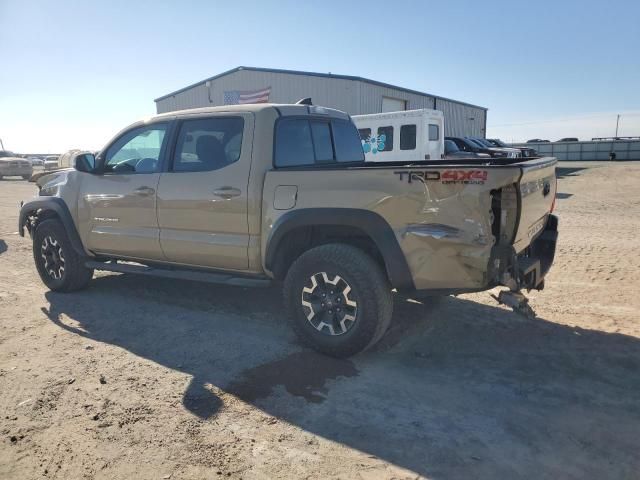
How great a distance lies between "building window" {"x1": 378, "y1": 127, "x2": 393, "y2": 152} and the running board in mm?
11930

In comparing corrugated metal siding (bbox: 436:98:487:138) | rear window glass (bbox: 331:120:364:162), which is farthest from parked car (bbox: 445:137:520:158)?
rear window glass (bbox: 331:120:364:162)

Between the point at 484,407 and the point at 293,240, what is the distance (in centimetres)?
191

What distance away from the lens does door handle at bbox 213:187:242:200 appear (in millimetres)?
4180

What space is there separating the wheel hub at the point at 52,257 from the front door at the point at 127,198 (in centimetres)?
56

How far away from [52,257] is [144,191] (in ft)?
6.11

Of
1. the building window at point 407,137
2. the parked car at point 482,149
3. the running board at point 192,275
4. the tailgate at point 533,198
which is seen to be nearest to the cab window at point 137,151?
the running board at point 192,275

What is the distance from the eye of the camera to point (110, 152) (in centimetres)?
521

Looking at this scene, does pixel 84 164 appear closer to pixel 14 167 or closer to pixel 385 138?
pixel 385 138

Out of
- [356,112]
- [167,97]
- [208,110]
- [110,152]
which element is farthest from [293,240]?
[167,97]

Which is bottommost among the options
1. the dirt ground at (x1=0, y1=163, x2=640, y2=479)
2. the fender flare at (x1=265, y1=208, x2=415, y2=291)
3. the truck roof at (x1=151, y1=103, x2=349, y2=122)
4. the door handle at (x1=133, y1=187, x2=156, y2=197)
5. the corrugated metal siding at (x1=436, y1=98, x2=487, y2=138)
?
the dirt ground at (x1=0, y1=163, x2=640, y2=479)

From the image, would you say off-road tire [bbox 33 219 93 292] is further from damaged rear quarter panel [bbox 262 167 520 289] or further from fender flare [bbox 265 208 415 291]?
damaged rear quarter panel [bbox 262 167 520 289]

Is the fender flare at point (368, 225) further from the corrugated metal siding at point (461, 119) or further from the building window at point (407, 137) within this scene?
the corrugated metal siding at point (461, 119)

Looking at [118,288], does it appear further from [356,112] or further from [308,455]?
[356,112]

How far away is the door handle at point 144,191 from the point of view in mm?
4715
